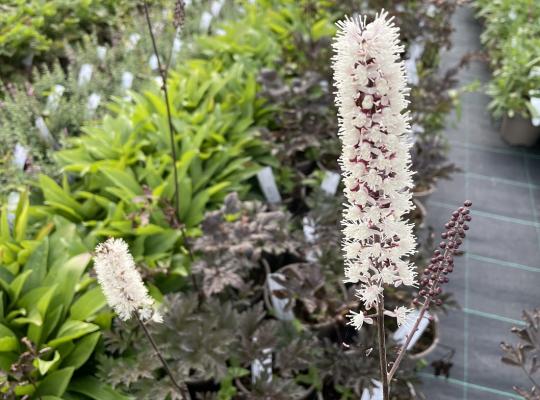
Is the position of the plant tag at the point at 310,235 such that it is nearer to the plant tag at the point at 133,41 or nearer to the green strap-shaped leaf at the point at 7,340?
the green strap-shaped leaf at the point at 7,340

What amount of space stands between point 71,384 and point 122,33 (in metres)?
3.34

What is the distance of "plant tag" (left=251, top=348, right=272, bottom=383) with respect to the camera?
2004 mm

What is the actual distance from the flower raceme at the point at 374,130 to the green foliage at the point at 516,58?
3663 millimetres

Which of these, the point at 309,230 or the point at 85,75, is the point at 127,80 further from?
the point at 309,230

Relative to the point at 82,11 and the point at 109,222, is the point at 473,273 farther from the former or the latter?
the point at 82,11

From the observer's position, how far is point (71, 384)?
2299 mm

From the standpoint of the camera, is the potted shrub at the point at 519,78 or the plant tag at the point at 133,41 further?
the potted shrub at the point at 519,78

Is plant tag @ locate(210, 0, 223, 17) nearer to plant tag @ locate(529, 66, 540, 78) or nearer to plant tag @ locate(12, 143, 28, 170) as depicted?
plant tag @ locate(12, 143, 28, 170)

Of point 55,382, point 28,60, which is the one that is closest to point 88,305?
point 55,382

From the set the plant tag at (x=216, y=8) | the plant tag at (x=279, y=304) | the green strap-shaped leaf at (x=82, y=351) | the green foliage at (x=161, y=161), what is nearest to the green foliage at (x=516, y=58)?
the green foliage at (x=161, y=161)

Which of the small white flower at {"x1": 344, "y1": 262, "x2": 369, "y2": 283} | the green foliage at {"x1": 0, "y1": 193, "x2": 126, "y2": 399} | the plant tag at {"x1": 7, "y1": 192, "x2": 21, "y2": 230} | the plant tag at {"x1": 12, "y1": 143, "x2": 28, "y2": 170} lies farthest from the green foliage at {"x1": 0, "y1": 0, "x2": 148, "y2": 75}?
the small white flower at {"x1": 344, "y1": 262, "x2": 369, "y2": 283}

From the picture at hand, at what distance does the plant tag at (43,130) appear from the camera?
332 cm

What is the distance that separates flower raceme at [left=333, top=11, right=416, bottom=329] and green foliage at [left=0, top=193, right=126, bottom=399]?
1528 millimetres

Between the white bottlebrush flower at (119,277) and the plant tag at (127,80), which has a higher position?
the plant tag at (127,80)
